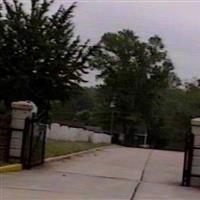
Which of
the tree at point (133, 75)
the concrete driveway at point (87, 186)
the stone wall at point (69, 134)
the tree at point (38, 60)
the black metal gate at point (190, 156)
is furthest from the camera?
the tree at point (133, 75)

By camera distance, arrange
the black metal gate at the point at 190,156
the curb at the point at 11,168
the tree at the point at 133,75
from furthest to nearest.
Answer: the tree at the point at 133,75 → the black metal gate at the point at 190,156 → the curb at the point at 11,168

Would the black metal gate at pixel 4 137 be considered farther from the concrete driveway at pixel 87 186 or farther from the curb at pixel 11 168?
the concrete driveway at pixel 87 186

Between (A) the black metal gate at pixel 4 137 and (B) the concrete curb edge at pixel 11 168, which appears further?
(A) the black metal gate at pixel 4 137

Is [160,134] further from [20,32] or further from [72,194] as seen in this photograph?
[72,194]

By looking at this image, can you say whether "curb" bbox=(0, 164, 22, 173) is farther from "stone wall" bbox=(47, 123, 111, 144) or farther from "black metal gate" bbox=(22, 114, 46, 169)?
"stone wall" bbox=(47, 123, 111, 144)

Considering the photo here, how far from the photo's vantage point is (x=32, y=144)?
18.6m

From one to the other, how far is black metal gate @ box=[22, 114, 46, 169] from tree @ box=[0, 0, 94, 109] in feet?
15.6

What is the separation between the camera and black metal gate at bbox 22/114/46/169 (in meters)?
18.1

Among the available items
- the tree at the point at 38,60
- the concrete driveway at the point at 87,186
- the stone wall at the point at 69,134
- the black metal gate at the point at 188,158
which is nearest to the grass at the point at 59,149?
the tree at the point at 38,60

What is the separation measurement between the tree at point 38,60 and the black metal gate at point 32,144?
188 inches

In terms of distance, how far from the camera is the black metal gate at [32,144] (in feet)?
59.5

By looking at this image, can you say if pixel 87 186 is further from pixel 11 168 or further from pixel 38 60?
pixel 38 60

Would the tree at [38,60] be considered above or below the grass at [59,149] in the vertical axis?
above

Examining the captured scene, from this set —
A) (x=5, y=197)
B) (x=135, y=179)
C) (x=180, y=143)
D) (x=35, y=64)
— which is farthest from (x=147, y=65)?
(x=5, y=197)
